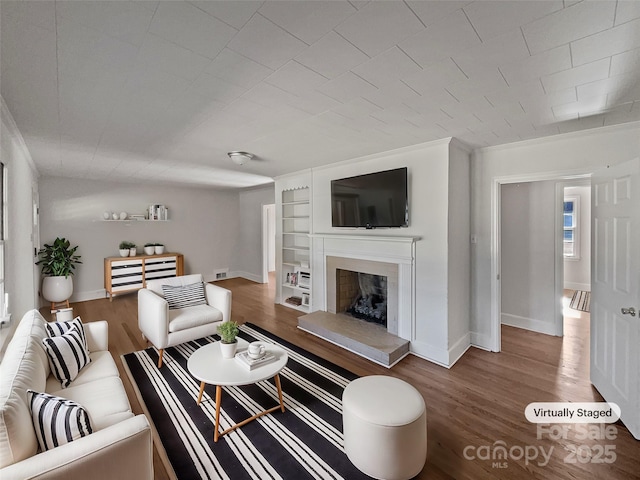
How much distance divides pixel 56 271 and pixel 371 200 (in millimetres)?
5319

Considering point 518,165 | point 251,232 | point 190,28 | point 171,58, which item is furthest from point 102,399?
point 251,232

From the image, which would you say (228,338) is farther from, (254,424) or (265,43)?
(265,43)

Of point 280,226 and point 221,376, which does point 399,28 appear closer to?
point 221,376

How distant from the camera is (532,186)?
150 inches

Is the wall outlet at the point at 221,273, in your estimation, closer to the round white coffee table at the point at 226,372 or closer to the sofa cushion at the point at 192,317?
the sofa cushion at the point at 192,317

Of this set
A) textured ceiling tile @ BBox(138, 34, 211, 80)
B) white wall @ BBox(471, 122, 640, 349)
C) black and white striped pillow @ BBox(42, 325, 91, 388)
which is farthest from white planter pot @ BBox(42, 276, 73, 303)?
white wall @ BBox(471, 122, 640, 349)

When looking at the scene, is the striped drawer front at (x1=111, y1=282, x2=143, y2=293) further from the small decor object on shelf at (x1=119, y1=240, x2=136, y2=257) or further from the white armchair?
the white armchair

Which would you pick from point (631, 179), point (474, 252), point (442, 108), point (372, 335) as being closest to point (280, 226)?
point (372, 335)

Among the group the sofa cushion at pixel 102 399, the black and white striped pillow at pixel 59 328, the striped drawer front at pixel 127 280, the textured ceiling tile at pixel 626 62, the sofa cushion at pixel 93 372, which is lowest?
the sofa cushion at pixel 102 399

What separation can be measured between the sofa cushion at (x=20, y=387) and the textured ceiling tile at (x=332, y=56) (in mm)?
2034

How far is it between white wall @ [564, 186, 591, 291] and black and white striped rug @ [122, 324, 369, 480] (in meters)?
6.01

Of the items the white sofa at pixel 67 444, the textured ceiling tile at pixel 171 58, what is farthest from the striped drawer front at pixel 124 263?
the textured ceiling tile at pixel 171 58

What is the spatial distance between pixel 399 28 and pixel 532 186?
3.57 metres

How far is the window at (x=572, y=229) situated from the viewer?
19.5 feet
